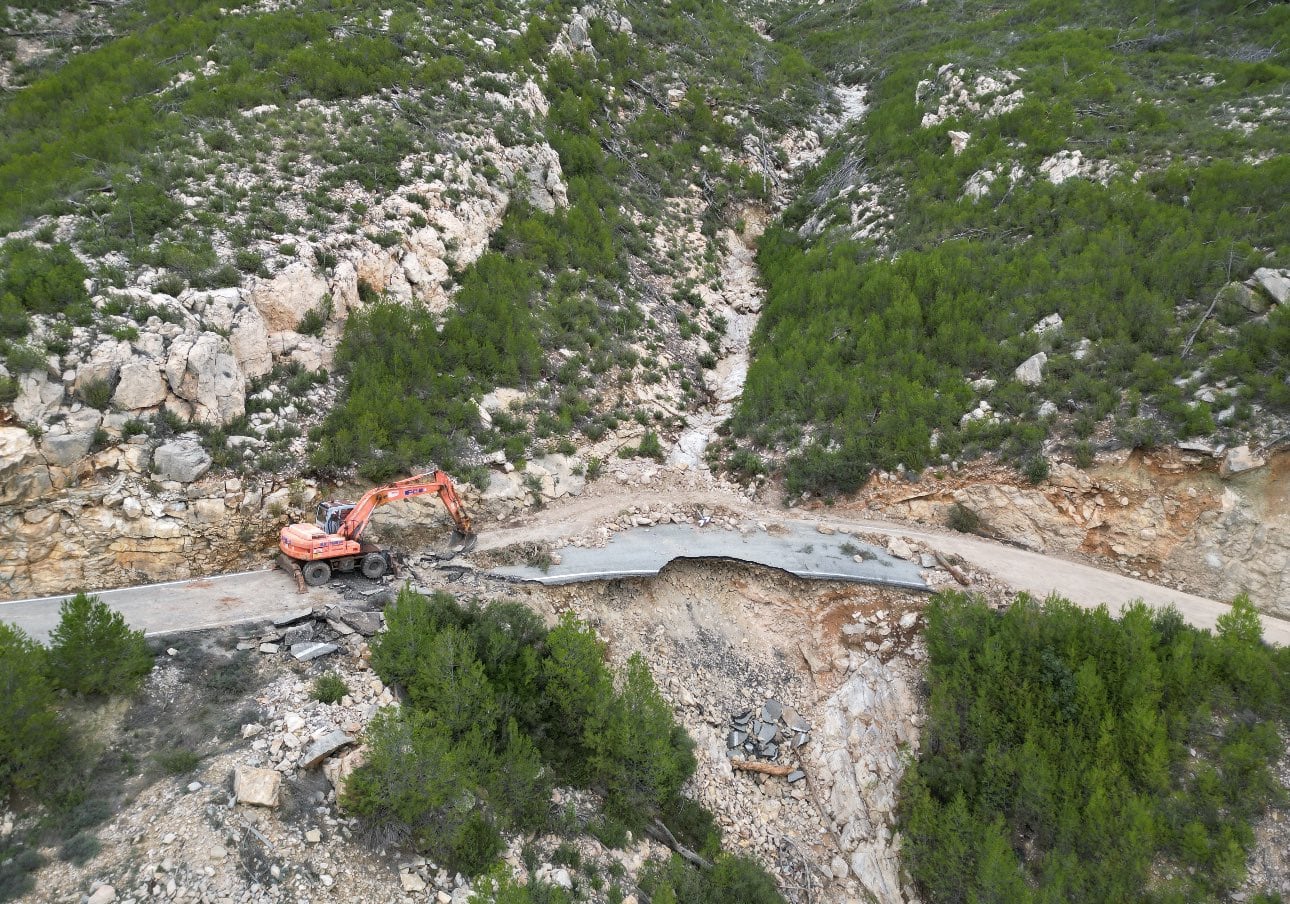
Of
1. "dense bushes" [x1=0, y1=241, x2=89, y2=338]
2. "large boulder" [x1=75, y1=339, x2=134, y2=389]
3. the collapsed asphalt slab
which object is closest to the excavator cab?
the collapsed asphalt slab

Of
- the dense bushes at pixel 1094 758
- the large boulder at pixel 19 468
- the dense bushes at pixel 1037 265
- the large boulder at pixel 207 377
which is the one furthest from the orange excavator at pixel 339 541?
the dense bushes at pixel 1094 758

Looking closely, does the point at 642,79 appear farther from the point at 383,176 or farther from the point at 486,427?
the point at 486,427

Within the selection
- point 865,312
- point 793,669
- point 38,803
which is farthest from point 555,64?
point 38,803

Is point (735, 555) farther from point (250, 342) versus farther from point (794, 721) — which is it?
point (250, 342)

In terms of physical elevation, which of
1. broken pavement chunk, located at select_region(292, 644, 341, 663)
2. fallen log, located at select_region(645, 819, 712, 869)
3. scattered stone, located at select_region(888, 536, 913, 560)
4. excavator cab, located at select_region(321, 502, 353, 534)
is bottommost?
fallen log, located at select_region(645, 819, 712, 869)

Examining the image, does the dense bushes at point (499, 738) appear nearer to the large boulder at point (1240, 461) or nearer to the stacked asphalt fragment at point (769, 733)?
the stacked asphalt fragment at point (769, 733)

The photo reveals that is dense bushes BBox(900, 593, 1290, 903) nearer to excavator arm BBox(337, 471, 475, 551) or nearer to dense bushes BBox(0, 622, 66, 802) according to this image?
excavator arm BBox(337, 471, 475, 551)
